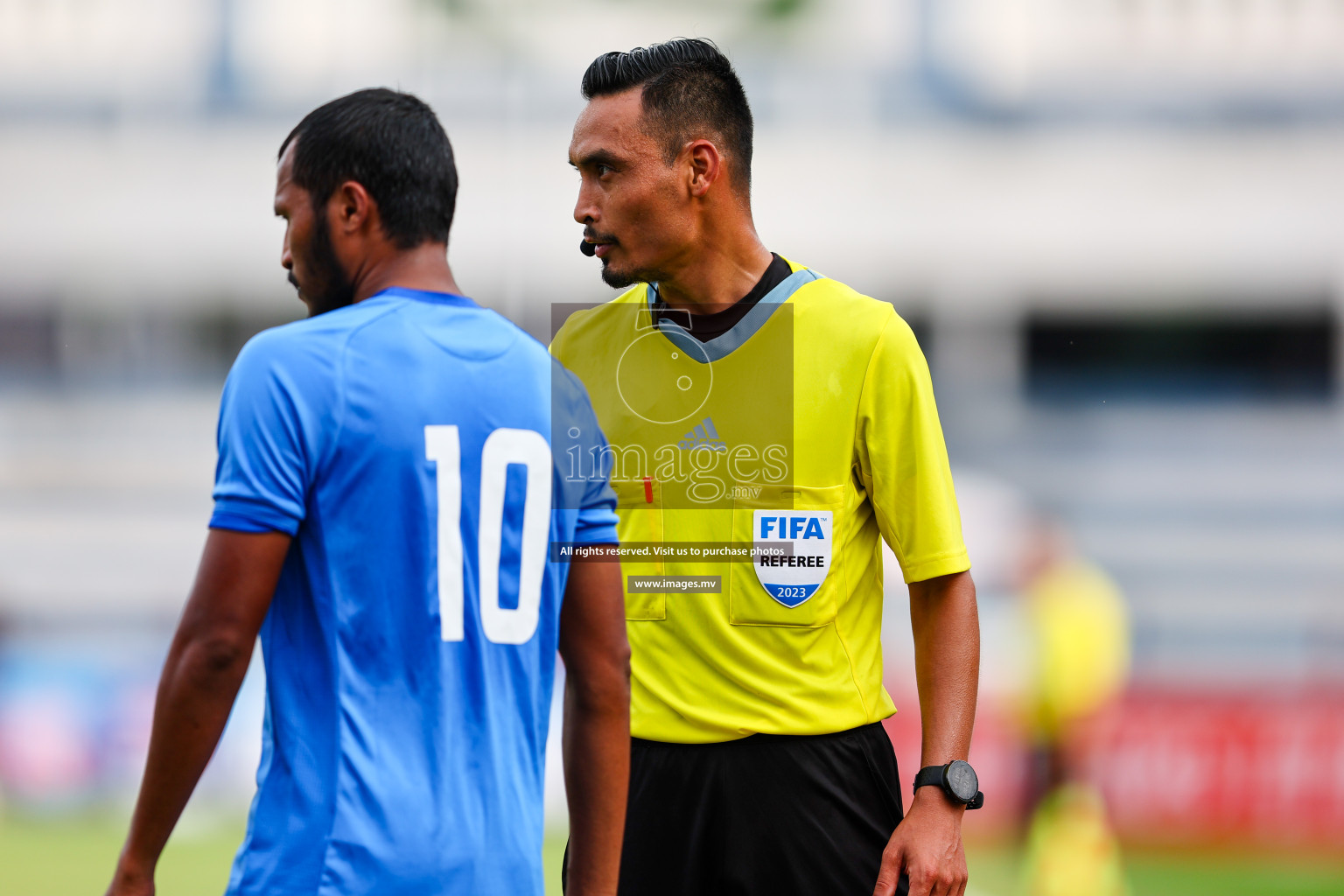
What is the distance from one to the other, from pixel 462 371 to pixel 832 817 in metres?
1.06

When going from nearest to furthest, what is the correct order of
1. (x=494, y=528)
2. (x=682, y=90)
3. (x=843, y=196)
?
1. (x=494, y=528)
2. (x=682, y=90)
3. (x=843, y=196)

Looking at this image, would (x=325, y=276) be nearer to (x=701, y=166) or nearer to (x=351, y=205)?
(x=351, y=205)

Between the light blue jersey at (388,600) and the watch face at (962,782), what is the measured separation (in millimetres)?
721

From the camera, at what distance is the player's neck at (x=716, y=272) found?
2.51m

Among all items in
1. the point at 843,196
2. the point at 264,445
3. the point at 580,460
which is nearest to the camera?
the point at 264,445

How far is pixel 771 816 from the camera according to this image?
7.66ft

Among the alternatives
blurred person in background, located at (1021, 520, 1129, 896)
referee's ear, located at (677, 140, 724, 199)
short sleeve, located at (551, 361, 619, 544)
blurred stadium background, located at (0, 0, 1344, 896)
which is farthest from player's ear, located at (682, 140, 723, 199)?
blurred stadium background, located at (0, 0, 1344, 896)

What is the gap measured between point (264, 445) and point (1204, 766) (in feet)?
27.0

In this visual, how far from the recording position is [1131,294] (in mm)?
18531

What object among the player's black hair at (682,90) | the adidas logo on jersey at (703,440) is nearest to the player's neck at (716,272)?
the player's black hair at (682,90)

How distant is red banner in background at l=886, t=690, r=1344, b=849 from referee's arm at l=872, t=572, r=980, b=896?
623 cm

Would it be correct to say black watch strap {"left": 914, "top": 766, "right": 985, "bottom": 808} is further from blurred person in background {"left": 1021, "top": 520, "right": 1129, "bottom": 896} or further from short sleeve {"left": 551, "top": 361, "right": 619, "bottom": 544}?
blurred person in background {"left": 1021, "top": 520, "right": 1129, "bottom": 896}

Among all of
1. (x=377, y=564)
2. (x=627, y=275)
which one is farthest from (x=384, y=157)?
(x=627, y=275)

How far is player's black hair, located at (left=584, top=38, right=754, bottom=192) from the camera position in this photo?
97.8 inches
